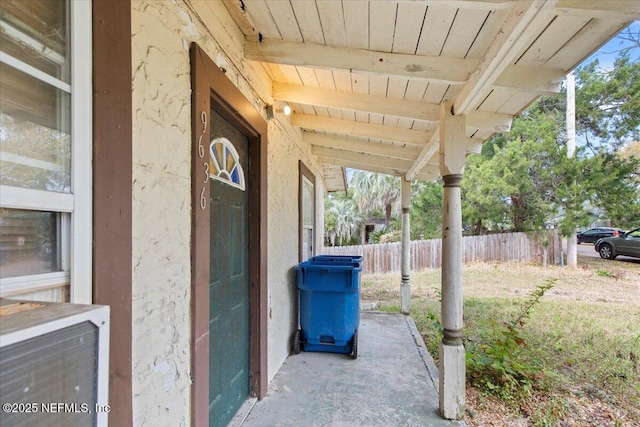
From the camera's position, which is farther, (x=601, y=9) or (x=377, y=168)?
(x=377, y=168)

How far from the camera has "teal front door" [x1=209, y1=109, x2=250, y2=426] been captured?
6.79ft

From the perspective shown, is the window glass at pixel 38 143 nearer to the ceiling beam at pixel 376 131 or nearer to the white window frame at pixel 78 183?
the white window frame at pixel 78 183

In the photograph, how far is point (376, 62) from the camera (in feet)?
7.31

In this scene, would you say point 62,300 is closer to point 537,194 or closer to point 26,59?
point 26,59

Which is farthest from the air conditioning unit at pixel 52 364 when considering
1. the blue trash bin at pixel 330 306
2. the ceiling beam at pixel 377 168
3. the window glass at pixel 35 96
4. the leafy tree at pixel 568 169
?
the leafy tree at pixel 568 169

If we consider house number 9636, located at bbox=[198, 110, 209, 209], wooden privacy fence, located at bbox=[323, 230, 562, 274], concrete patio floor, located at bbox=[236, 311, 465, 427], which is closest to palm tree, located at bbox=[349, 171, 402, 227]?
wooden privacy fence, located at bbox=[323, 230, 562, 274]

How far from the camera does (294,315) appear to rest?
13.1ft

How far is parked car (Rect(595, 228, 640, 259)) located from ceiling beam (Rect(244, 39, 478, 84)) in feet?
44.8

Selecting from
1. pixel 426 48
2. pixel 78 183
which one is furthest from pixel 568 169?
pixel 78 183

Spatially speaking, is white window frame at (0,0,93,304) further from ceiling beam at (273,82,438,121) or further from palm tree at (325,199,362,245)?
palm tree at (325,199,362,245)

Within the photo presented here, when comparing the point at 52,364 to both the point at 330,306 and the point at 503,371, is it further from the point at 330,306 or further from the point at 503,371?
the point at 503,371

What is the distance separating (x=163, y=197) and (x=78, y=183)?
0.45 metres

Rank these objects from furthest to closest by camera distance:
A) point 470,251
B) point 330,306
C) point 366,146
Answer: point 470,251 < point 366,146 < point 330,306

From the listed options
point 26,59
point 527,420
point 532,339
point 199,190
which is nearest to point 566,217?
point 532,339
